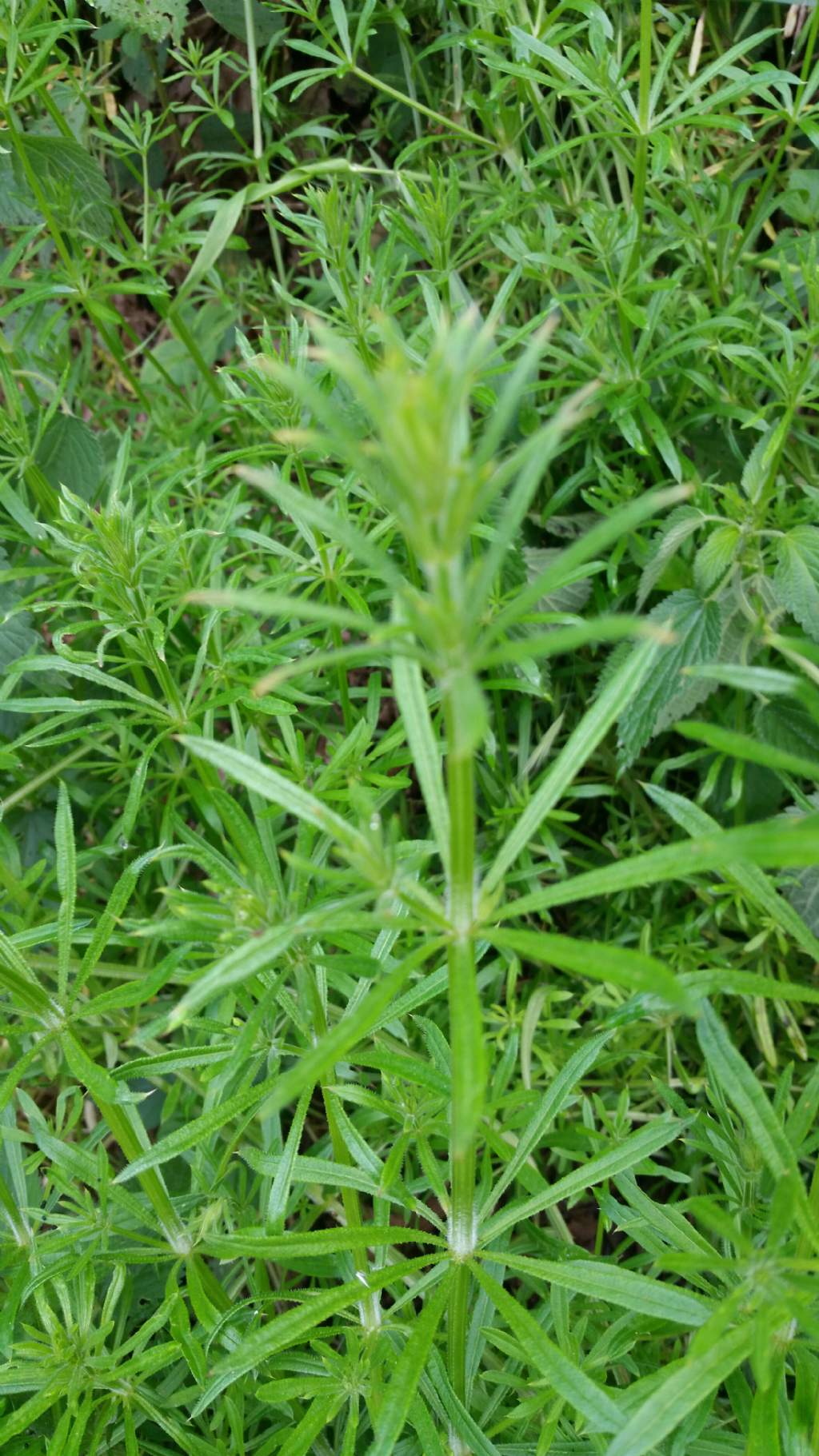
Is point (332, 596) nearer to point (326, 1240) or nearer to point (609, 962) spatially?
point (326, 1240)

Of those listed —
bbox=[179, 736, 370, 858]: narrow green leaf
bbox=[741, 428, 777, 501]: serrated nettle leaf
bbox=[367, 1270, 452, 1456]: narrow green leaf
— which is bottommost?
bbox=[367, 1270, 452, 1456]: narrow green leaf

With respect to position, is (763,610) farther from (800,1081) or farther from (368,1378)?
(368,1378)

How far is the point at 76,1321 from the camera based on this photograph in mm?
1575

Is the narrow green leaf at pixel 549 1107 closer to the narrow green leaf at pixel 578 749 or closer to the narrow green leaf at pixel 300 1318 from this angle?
the narrow green leaf at pixel 300 1318

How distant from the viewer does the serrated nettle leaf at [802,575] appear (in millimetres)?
1901

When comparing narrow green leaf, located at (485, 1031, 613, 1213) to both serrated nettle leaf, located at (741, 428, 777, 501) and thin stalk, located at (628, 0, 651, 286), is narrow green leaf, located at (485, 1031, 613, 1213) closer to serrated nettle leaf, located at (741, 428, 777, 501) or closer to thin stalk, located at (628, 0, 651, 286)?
serrated nettle leaf, located at (741, 428, 777, 501)

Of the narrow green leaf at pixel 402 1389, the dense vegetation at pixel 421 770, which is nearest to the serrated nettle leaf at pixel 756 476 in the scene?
the dense vegetation at pixel 421 770

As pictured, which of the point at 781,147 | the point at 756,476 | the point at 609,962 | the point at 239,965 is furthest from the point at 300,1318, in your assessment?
the point at 781,147

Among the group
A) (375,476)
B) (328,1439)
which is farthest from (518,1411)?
(375,476)

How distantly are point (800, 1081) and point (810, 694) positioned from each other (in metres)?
1.59

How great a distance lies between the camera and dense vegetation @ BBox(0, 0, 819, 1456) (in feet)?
3.22

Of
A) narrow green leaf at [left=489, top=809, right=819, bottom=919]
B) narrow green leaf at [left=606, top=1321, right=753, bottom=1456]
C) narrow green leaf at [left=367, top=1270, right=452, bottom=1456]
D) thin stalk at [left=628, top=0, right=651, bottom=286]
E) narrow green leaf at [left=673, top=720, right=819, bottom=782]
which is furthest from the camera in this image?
thin stalk at [left=628, top=0, right=651, bottom=286]

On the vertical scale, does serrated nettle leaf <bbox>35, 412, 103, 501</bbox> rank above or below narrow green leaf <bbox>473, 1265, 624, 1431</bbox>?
above

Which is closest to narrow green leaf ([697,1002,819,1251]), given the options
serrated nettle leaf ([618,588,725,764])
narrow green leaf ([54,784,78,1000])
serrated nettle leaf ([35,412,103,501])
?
narrow green leaf ([54,784,78,1000])
